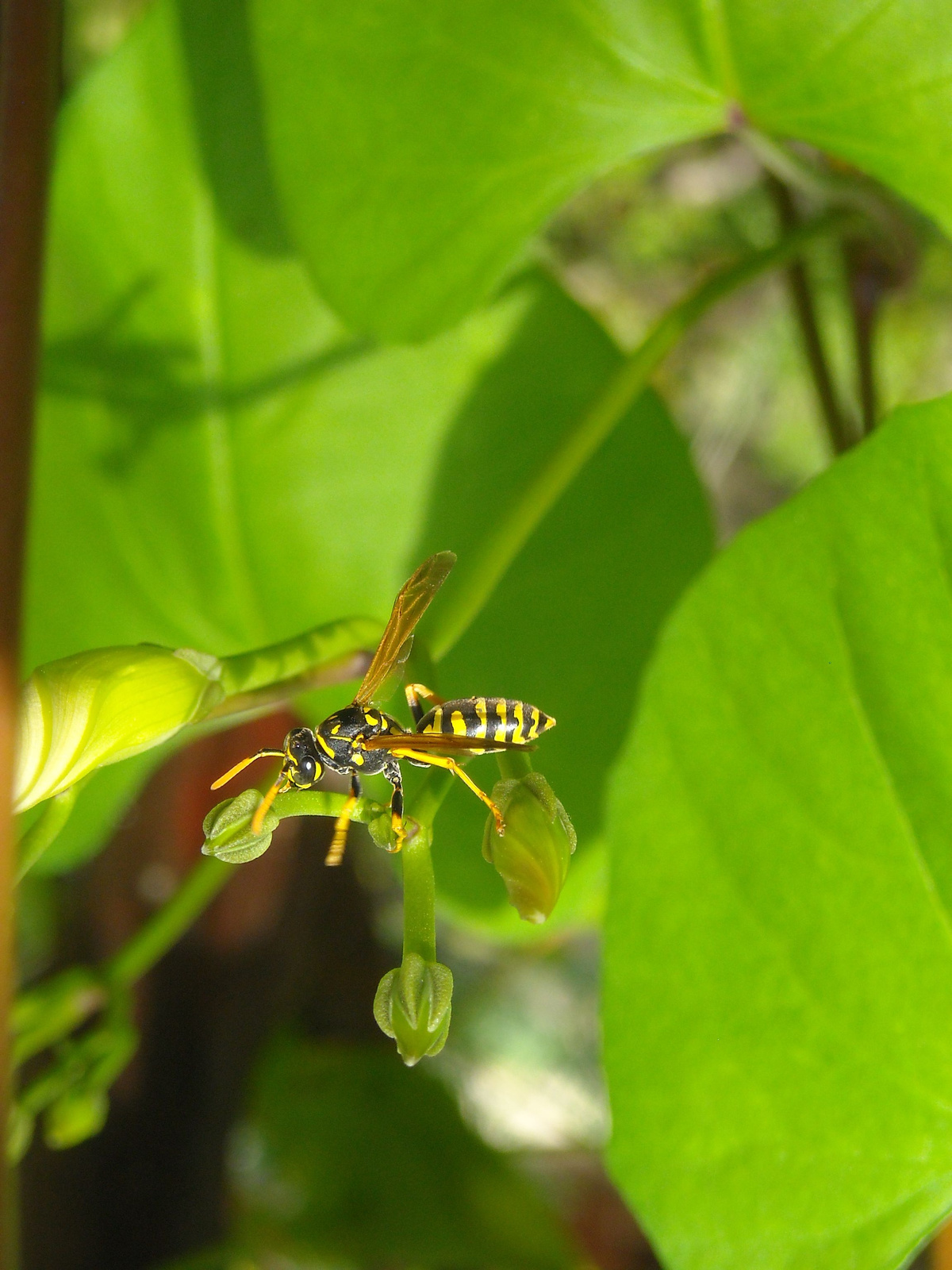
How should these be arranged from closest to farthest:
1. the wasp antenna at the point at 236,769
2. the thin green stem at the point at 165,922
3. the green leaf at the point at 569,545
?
the wasp antenna at the point at 236,769 < the thin green stem at the point at 165,922 < the green leaf at the point at 569,545

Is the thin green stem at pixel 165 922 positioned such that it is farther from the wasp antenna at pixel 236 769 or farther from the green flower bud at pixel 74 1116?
the wasp antenna at pixel 236 769

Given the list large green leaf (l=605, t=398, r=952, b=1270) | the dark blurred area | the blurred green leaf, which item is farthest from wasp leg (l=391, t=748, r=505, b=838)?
the blurred green leaf

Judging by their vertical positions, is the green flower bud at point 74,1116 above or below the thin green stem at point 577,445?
below

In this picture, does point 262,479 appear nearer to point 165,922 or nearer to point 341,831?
point 165,922

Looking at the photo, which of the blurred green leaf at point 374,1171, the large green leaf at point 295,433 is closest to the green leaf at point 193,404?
the large green leaf at point 295,433

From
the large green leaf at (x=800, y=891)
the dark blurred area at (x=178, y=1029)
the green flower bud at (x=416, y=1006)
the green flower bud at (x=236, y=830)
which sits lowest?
the dark blurred area at (x=178, y=1029)

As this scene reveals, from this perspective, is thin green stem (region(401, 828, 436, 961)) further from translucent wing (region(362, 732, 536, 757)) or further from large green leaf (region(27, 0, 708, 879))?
large green leaf (region(27, 0, 708, 879))

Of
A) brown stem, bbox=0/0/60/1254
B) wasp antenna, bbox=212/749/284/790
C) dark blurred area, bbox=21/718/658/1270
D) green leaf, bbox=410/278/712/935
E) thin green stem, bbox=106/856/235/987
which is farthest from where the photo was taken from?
dark blurred area, bbox=21/718/658/1270

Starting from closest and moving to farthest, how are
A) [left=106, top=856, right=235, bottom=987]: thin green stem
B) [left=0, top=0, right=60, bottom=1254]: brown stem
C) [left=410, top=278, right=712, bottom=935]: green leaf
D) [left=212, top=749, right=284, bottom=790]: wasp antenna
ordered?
[left=0, top=0, right=60, bottom=1254]: brown stem, [left=212, top=749, right=284, bottom=790]: wasp antenna, [left=106, top=856, right=235, bottom=987]: thin green stem, [left=410, top=278, right=712, bottom=935]: green leaf
